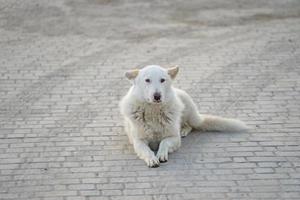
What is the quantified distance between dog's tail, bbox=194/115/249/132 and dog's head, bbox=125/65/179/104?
821 millimetres

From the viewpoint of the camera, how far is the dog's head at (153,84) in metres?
6.67

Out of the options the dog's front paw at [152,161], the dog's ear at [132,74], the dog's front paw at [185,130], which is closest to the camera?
the dog's front paw at [152,161]

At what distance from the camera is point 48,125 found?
25.5 ft

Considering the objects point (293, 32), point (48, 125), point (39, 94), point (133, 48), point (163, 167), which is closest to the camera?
point (163, 167)

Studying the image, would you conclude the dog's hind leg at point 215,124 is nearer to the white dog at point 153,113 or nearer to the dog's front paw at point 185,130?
the dog's front paw at point 185,130

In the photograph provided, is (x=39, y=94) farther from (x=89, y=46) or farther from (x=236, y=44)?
(x=236, y=44)

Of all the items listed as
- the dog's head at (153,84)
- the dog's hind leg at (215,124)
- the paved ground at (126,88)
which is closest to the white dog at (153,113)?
the dog's head at (153,84)

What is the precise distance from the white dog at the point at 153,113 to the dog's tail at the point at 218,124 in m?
0.40

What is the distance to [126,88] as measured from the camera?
915cm

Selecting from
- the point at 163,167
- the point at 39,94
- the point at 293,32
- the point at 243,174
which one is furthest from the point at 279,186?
the point at 293,32

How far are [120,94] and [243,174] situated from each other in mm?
3016

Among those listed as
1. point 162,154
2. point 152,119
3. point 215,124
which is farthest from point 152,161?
point 215,124

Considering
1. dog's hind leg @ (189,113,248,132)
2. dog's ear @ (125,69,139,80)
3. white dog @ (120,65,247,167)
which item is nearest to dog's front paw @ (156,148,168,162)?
white dog @ (120,65,247,167)

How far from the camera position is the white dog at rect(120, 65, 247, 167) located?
22.1ft
